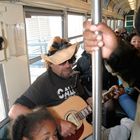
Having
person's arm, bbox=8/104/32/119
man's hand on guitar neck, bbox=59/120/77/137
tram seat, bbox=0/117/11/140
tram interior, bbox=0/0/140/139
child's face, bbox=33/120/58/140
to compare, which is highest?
tram interior, bbox=0/0/140/139

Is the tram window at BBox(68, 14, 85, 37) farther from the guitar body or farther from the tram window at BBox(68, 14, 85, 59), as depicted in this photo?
the guitar body

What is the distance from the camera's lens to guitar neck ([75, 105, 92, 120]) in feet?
8.18

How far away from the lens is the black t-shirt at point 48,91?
2.29m

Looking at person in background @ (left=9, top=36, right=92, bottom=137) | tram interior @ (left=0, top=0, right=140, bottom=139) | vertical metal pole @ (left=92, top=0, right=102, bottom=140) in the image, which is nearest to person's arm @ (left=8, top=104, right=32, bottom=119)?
person in background @ (left=9, top=36, right=92, bottom=137)

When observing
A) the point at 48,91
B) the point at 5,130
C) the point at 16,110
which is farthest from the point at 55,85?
the point at 5,130

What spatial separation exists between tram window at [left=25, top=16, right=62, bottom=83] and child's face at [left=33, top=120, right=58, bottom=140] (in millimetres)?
1251

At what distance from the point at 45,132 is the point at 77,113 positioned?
92 centimetres

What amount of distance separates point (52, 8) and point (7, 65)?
1383 mm

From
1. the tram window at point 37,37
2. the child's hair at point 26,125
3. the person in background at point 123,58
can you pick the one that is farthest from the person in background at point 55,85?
the person in background at point 123,58

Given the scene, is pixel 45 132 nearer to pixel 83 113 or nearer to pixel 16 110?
pixel 16 110

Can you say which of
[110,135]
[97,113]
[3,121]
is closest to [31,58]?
[3,121]

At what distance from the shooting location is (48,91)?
2.42m

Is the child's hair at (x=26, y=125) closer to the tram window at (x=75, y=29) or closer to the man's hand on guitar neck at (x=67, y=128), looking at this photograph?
the man's hand on guitar neck at (x=67, y=128)

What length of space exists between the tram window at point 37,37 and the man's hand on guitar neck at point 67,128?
2.68 feet
